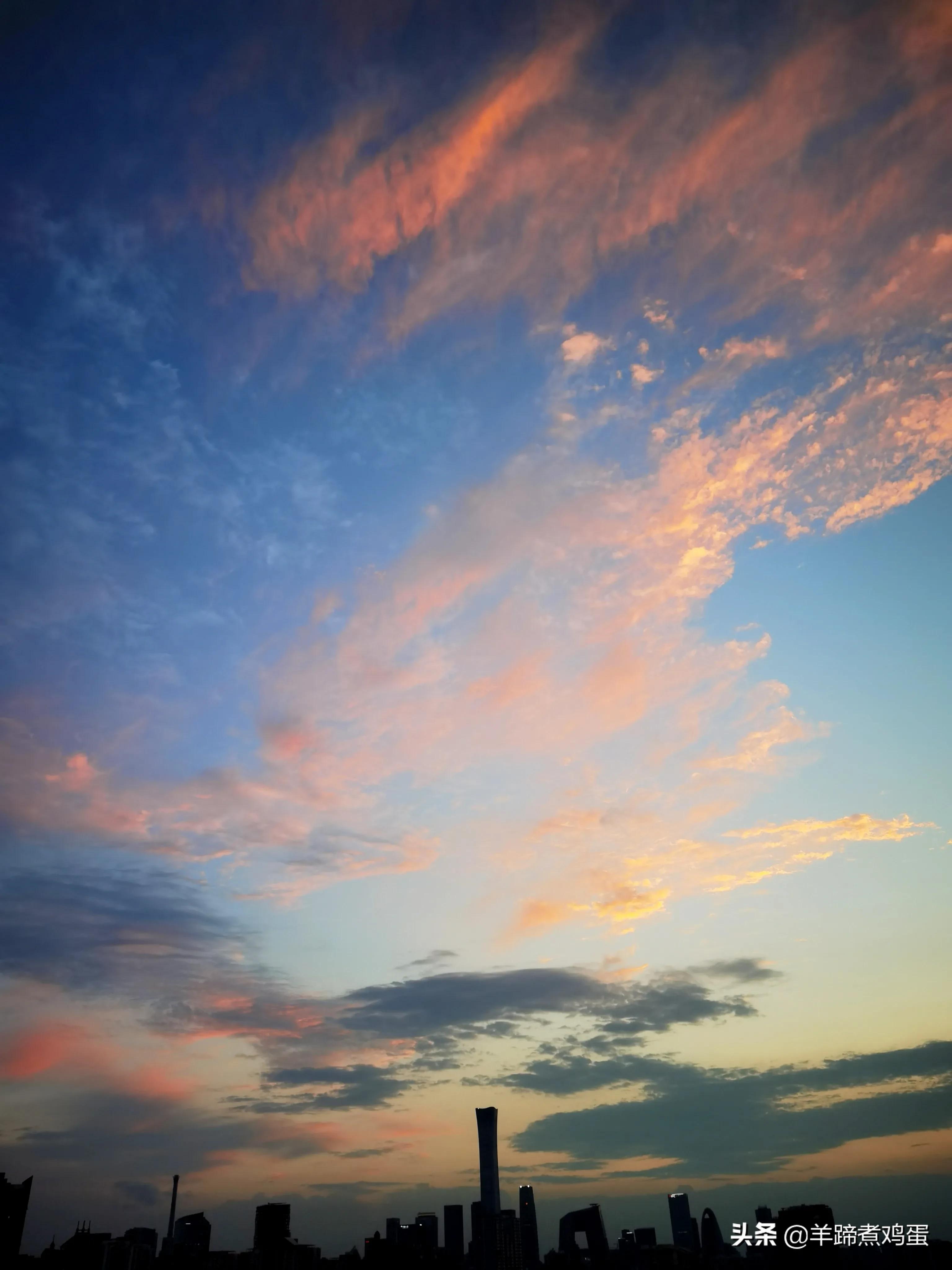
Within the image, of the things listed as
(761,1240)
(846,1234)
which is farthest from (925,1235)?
(761,1240)

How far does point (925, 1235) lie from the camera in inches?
4090

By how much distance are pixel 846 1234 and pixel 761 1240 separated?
11.7 metres

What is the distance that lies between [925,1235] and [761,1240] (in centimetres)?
2075

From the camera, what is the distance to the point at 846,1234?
326 feet

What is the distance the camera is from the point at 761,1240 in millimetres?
105500

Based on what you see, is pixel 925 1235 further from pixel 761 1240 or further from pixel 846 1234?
pixel 761 1240

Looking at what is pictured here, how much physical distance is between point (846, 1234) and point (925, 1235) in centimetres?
1371
